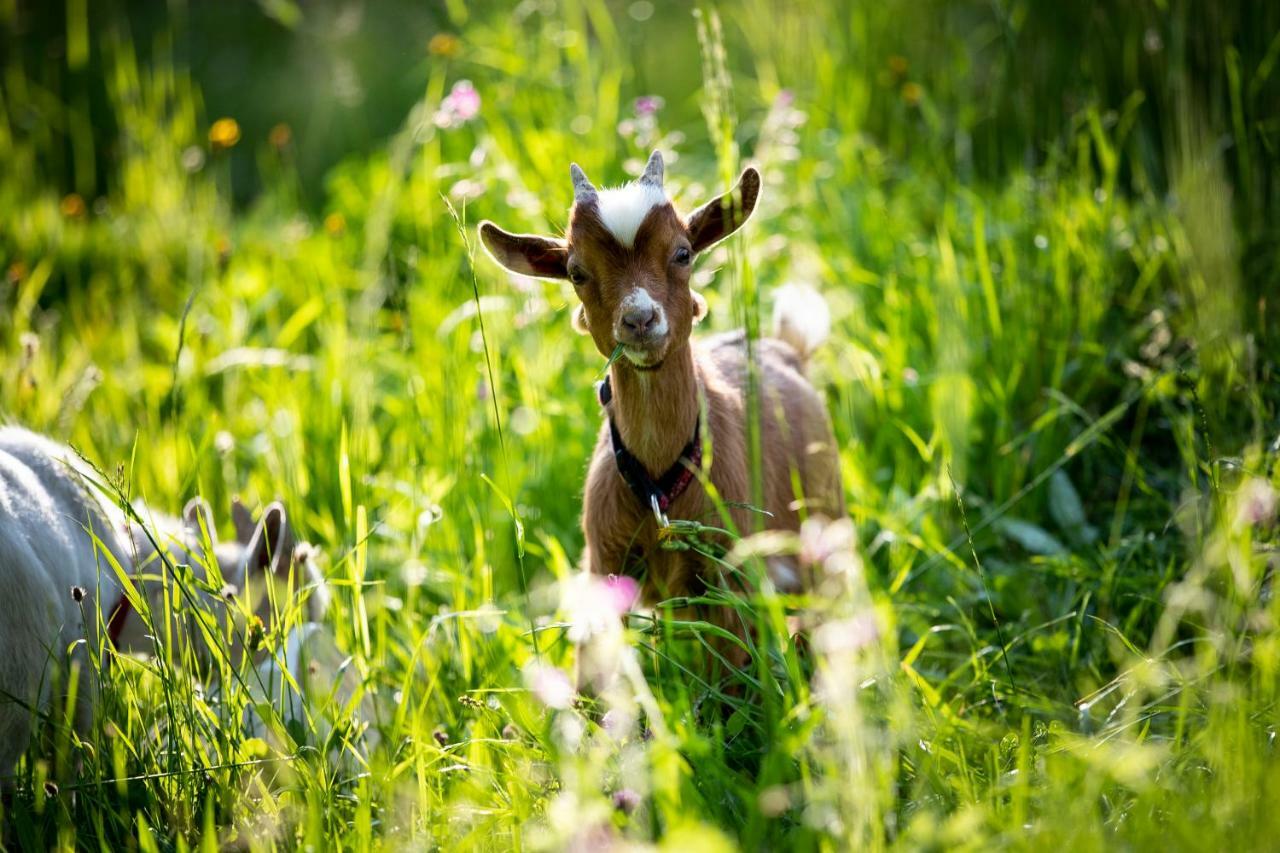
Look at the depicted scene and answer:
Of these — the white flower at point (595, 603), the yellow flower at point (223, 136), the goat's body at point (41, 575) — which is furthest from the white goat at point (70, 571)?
the yellow flower at point (223, 136)

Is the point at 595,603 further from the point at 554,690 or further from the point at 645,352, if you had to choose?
the point at 645,352

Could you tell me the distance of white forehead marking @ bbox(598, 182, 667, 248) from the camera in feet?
8.11

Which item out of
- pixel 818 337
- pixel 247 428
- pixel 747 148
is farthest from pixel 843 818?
pixel 747 148

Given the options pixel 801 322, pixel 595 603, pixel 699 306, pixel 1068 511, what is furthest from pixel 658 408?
pixel 1068 511

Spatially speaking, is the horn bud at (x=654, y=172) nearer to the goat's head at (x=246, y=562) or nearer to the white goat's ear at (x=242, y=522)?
the goat's head at (x=246, y=562)

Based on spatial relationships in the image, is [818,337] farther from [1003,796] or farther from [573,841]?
[573,841]

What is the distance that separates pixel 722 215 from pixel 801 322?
905 mm

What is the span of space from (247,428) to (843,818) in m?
2.94

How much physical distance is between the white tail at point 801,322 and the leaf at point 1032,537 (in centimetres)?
75

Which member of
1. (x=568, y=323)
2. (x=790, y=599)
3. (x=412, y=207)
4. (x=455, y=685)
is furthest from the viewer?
(x=412, y=207)

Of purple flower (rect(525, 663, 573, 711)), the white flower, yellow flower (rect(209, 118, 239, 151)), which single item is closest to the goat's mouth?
the white flower

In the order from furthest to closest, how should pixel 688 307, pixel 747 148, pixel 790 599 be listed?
pixel 747 148
pixel 688 307
pixel 790 599

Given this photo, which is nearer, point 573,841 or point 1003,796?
point 573,841

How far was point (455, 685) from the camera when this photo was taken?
2.75m
